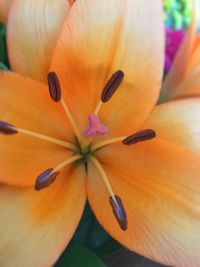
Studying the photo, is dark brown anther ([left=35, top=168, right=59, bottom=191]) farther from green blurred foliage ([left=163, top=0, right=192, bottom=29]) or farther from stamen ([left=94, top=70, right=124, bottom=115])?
green blurred foliage ([left=163, top=0, right=192, bottom=29])

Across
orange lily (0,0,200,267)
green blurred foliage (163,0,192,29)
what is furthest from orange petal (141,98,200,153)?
green blurred foliage (163,0,192,29)

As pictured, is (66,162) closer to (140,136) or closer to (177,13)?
(140,136)

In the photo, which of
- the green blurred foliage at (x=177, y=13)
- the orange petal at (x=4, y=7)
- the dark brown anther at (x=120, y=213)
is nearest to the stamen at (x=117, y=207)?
the dark brown anther at (x=120, y=213)

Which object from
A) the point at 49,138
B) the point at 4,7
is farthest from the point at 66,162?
the point at 4,7

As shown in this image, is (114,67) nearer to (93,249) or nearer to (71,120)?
(71,120)

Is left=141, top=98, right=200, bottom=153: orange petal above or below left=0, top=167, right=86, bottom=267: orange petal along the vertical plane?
above

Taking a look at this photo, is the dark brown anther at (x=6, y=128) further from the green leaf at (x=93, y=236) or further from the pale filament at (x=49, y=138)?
the green leaf at (x=93, y=236)

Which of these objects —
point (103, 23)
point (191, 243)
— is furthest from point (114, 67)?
point (191, 243)
